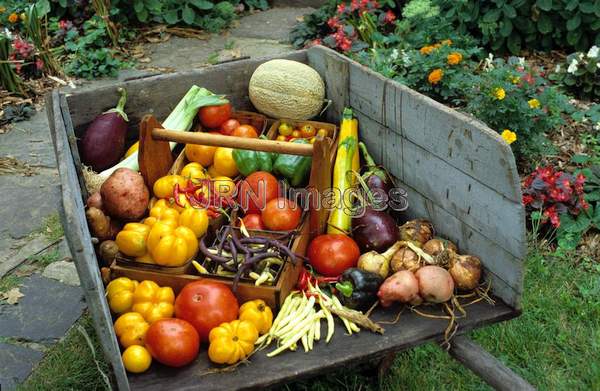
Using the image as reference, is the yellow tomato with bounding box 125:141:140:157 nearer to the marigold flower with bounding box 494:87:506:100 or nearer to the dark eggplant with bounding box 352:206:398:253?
the dark eggplant with bounding box 352:206:398:253

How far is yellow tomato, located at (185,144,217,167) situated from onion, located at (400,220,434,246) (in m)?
1.03

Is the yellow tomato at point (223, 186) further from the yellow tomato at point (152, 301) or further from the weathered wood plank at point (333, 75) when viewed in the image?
the weathered wood plank at point (333, 75)

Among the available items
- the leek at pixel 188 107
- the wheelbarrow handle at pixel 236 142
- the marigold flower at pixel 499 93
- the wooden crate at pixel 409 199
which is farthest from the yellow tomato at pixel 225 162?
the marigold flower at pixel 499 93

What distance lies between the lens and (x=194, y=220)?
259 cm

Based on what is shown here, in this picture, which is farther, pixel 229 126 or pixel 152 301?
pixel 229 126

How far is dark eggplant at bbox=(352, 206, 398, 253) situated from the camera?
8.63ft

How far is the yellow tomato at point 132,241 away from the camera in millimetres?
2510

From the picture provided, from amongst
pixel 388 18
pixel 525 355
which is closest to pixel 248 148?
pixel 525 355

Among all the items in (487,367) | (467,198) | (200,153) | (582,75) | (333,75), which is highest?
(333,75)

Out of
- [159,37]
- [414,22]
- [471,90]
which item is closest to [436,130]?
[471,90]

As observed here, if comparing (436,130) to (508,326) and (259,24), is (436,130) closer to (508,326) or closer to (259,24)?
(508,326)

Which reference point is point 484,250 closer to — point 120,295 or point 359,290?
point 359,290

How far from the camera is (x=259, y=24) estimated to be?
7418 mm

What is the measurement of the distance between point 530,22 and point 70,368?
435 centimetres
